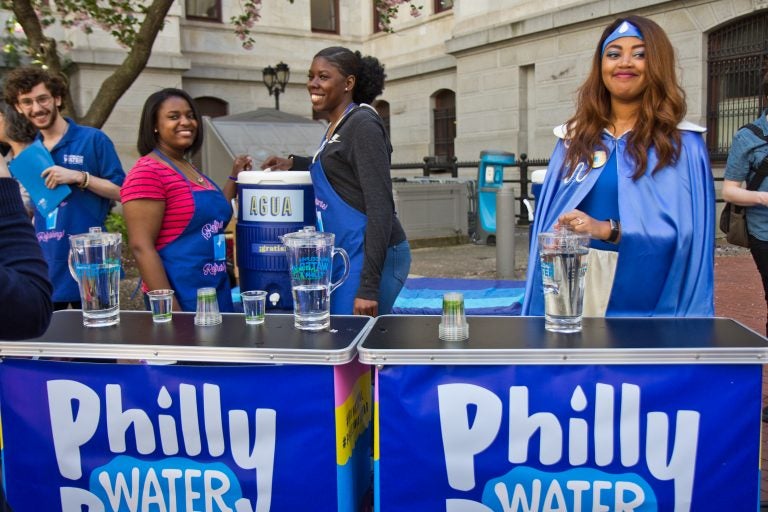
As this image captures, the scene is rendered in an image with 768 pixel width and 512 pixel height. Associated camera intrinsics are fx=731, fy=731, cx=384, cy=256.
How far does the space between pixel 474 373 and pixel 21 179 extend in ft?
8.51

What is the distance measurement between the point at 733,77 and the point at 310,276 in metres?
11.9

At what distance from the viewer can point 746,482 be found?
1894mm

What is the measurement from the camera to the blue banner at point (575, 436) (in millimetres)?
1888

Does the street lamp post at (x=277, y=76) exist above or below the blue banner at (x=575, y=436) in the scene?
above

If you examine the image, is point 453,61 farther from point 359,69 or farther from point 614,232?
point 614,232

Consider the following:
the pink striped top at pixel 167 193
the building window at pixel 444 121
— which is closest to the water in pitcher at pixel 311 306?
the pink striped top at pixel 167 193

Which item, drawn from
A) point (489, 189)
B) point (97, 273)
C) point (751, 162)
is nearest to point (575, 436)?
point (97, 273)

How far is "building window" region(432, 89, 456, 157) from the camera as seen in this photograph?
1859 cm

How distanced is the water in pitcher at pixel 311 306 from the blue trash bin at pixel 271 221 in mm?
777

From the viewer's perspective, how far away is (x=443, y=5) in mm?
18438

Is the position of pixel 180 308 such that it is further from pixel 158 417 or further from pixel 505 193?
pixel 505 193

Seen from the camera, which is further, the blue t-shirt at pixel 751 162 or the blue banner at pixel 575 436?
the blue t-shirt at pixel 751 162

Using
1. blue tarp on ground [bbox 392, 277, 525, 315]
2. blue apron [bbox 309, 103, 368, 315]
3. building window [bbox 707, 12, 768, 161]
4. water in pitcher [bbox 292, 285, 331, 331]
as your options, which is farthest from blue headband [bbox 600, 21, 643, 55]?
building window [bbox 707, 12, 768, 161]

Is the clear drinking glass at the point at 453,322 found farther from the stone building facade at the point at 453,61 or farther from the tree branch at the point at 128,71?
the stone building facade at the point at 453,61
